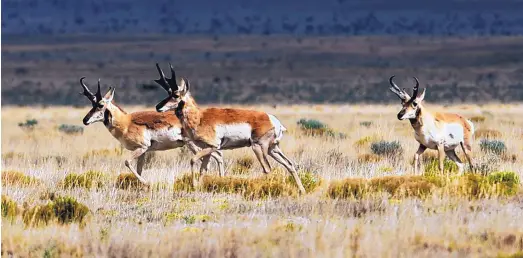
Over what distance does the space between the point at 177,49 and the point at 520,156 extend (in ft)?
203

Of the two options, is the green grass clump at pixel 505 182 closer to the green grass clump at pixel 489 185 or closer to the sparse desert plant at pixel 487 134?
the green grass clump at pixel 489 185

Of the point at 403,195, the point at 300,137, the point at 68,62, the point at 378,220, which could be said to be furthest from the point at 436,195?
the point at 68,62

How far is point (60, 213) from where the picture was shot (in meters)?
11.9

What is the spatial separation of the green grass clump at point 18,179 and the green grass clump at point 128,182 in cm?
92

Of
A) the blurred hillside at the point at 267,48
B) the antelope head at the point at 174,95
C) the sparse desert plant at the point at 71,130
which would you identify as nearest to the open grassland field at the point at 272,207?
the antelope head at the point at 174,95

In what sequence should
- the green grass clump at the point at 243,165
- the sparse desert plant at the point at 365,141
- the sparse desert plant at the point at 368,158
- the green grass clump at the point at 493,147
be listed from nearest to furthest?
the green grass clump at the point at 243,165
the sparse desert plant at the point at 368,158
the green grass clump at the point at 493,147
the sparse desert plant at the point at 365,141

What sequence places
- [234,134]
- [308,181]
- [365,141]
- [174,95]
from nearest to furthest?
1. [308,181]
2. [234,134]
3. [174,95]
4. [365,141]

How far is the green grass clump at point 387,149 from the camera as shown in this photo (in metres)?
18.9

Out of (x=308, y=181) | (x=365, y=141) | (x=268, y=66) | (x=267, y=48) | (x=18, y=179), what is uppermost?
(x=267, y=48)

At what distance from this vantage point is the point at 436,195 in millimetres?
12828

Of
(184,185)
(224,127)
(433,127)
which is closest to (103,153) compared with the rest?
(224,127)

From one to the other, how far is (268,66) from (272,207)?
187 ft

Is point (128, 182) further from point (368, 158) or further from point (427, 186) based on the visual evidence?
point (368, 158)

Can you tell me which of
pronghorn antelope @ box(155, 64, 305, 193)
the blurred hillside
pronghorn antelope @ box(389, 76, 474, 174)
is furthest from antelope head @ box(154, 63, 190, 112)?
the blurred hillside
